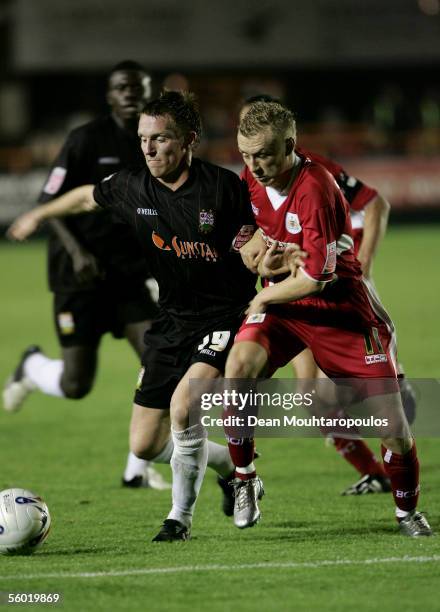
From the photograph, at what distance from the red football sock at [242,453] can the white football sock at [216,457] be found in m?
0.52

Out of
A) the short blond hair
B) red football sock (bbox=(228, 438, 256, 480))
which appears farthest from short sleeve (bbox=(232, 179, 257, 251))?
red football sock (bbox=(228, 438, 256, 480))

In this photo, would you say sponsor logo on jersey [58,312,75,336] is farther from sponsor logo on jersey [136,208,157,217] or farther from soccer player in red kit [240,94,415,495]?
sponsor logo on jersey [136,208,157,217]

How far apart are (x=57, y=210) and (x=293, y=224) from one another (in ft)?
4.19

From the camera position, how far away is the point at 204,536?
19.5 feet

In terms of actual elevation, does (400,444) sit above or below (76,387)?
above

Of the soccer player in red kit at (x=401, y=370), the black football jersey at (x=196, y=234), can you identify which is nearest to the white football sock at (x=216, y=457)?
the black football jersey at (x=196, y=234)

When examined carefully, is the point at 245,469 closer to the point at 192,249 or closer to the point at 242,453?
the point at 242,453

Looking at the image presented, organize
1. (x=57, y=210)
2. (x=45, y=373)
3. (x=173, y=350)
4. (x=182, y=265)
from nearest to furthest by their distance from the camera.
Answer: (x=182, y=265), (x=173, y=350), (x=57, y=210), (x=45, y=373)

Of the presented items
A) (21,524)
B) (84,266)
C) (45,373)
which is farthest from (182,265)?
(45,373)

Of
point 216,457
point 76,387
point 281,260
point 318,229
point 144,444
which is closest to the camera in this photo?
→ point 318,229

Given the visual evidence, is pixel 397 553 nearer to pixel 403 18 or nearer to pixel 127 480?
pixel 127 480

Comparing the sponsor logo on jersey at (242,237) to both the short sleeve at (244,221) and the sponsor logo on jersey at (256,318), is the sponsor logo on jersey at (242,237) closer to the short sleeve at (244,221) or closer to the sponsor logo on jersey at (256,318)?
the short sleeve at (244,221)

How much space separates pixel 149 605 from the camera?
A: 185 inches

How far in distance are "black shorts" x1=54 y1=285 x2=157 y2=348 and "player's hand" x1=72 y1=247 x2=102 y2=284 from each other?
0.53 metres
